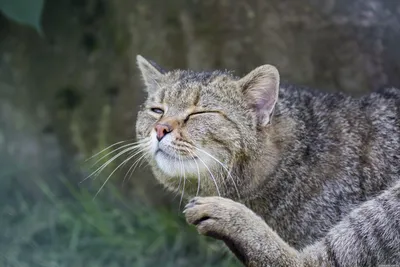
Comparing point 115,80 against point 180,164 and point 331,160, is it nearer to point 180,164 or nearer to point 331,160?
point 180,164

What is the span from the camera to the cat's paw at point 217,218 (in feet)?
14.9

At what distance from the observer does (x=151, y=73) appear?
558cm

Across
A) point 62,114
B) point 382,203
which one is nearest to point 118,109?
point 62,114

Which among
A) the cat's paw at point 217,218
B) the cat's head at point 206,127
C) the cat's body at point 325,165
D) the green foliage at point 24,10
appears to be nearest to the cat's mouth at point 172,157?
the cat's head at point 206,127

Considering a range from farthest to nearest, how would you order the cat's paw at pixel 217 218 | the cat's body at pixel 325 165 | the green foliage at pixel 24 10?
the green foliage at pixel 24 10
the cat's body at pixel 325 165
the cat's paw at pixel 217 218

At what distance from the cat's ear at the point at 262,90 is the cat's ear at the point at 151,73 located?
682 millimetres

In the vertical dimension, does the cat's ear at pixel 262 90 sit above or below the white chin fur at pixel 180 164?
above

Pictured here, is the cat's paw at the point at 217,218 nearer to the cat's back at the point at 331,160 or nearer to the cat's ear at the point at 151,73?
the cat's back at the point at 331,160

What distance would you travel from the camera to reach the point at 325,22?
655 cm

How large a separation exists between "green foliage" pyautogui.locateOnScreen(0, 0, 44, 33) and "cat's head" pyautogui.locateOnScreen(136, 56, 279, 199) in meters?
1.50

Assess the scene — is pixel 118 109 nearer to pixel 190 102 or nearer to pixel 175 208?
pixel 175 208

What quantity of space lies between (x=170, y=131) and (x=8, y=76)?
2939 millimetres

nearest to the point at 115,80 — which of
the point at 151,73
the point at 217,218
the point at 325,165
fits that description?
the point at 151,73

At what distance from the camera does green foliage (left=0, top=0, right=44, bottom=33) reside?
6.27m
